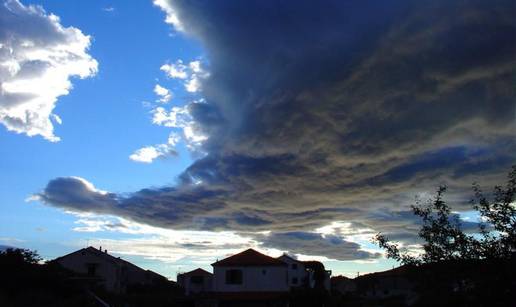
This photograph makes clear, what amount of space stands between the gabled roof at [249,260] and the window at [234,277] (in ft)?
3.08

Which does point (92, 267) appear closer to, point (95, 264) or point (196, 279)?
point (95, 264)

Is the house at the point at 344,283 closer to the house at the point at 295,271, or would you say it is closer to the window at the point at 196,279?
the house at the point at 295,271

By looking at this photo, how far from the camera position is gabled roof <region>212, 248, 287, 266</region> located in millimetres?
59844

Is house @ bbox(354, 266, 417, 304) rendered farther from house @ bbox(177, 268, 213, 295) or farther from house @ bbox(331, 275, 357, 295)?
house @ bbox(177, 268, 213, 295)

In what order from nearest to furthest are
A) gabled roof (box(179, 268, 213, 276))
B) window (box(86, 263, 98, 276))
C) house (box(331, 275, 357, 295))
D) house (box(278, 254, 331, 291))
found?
house (box(278, 254, 331, 291))
gabled roof (box(179, 268, 213, 276))
window (box(86, 263, 98, 276))
house (box(331, 275, 357, 295))

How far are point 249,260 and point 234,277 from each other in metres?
2.77

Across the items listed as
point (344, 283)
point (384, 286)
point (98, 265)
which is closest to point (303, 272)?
point (98, 265)

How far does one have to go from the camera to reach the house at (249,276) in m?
59.1

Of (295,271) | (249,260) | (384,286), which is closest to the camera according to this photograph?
(249,260)

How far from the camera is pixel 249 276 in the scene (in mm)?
59469

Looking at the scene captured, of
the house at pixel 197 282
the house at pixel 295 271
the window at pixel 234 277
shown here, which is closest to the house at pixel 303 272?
the house at pixel 295 271

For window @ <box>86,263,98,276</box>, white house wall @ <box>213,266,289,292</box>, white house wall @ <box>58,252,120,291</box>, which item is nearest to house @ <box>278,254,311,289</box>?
white house wall @ <box>213,266,289,292</box>

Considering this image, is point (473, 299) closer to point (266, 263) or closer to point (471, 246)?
point (471, 246)

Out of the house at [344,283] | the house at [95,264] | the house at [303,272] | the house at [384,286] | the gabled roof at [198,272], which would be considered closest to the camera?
the house at [303,272]
